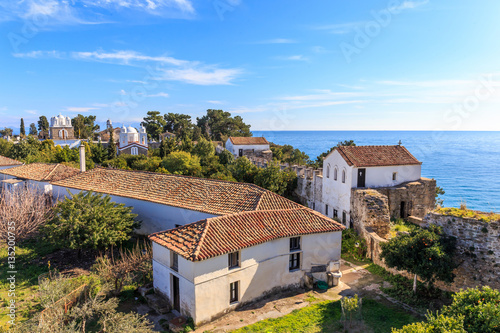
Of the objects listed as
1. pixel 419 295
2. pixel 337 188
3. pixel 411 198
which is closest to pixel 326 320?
pixel 419 295

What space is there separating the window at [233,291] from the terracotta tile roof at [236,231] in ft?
6.41

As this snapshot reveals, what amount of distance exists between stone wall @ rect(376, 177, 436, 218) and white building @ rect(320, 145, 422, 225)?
0.94 metres

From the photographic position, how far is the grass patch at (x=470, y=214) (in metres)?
15.2

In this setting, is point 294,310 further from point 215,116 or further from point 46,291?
point 215,116

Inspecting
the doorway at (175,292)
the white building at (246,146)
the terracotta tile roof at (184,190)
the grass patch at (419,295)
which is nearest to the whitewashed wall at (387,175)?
the terracotta tile roof at (184,190)

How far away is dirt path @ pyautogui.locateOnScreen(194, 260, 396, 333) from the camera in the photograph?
14766 mm

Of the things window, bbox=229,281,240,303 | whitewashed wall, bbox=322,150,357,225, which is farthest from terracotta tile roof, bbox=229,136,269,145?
window, bbox=229,281,240,303

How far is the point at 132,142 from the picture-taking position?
2601 inches

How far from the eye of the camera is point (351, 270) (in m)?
20.1

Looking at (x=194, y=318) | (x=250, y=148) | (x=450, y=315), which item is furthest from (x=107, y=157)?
(x=450, y=315)

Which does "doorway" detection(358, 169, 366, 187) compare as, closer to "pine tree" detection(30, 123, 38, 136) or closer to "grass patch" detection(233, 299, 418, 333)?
"grass patch" detection(233, 299, 418, 333)

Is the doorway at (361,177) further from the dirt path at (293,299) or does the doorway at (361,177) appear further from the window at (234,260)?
the window at (234,260)

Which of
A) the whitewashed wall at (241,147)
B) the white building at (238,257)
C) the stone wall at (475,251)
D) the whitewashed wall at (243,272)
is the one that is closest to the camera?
the whitewashed wall at (243,272)

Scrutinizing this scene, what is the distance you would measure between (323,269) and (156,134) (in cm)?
7617
